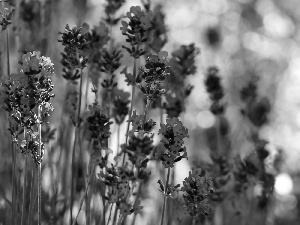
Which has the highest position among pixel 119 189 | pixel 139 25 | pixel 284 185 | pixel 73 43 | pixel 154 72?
pixel 284 185

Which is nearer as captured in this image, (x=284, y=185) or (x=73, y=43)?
(x=73, y=43)

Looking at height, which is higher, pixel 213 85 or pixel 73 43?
pixel 213 85

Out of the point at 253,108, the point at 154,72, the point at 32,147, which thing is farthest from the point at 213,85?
the point at 32,147

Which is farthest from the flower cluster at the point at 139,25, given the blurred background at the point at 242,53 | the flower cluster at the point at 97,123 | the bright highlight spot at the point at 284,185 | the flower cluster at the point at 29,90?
the blurred background at the point at 242,53

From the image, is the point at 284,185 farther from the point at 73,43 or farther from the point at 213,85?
the point at 73,43

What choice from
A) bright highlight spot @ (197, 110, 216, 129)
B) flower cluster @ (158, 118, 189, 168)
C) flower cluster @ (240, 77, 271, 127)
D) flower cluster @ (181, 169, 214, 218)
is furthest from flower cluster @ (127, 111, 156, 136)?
bright highlight spot @ (197, 110, 216, 129)

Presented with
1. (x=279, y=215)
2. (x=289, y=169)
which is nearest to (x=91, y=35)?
(x=279, y=215)

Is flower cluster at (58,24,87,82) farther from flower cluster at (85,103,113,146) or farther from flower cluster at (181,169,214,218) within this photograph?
flower cluster at (181,169,214,218)
